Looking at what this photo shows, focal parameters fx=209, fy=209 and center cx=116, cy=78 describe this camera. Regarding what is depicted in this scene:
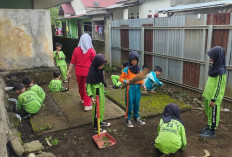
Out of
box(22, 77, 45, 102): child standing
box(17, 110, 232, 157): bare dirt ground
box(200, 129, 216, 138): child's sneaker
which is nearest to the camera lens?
box(17, 110, 232, 157): bare dirt ground

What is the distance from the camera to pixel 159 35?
6.95 m

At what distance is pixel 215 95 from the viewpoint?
371cm

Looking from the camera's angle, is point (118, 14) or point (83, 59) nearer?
point (83, 59)

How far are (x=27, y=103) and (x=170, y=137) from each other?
3.12 meters

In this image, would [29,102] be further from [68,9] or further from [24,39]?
[68,9]

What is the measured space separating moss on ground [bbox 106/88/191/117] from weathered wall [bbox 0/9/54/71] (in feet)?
8.21

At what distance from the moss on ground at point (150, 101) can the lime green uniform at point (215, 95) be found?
53.4 inches

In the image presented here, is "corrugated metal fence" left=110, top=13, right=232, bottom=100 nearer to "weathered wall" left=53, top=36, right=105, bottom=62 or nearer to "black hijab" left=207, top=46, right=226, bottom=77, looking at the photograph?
"black hijab" left=207, top=46, right=226, bottom=77

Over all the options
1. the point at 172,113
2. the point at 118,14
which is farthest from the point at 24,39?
the point at 118,14

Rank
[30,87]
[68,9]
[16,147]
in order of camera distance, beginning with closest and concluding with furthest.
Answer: [16,147]
[30,87]
[68,9]

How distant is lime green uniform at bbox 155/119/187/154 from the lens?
3191 millimetres

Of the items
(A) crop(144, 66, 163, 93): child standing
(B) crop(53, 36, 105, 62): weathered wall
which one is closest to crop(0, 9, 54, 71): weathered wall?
(A) crop(144, 66, 163, 93): child standing

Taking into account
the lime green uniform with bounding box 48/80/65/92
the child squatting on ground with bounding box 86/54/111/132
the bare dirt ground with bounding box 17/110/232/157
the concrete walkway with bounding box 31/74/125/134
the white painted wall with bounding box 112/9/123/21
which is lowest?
the bare dirt ground with bounding box 17/110/232/157

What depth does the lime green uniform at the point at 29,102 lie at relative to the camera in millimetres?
4556
